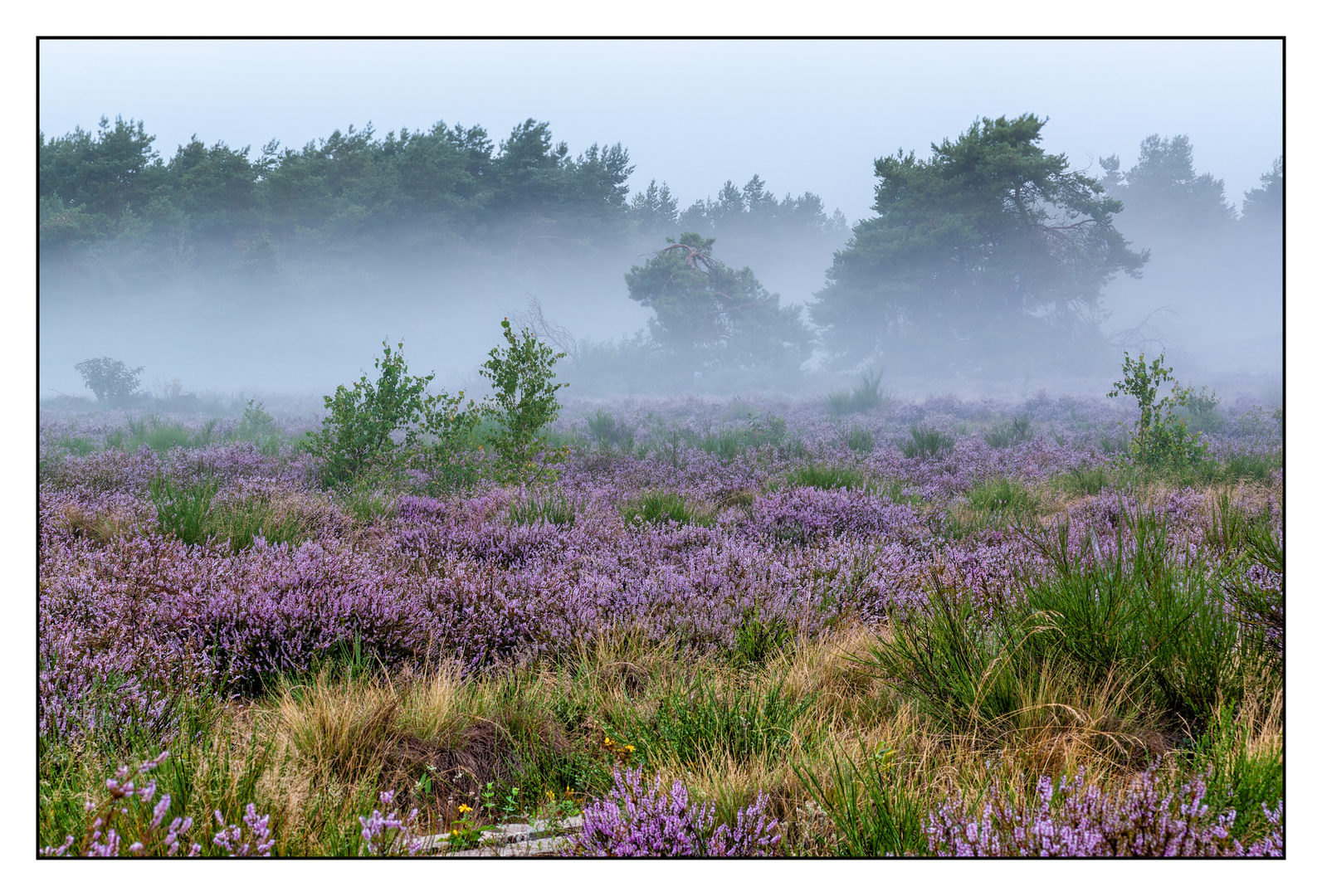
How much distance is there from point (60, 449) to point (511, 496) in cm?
776

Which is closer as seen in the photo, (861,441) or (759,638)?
(759,638)

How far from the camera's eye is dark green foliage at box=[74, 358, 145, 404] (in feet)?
74.4

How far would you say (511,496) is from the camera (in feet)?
22.4

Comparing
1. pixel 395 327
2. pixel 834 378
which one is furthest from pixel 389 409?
pixel 395 327

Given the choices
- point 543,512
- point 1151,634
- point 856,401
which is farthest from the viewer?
point 856,401

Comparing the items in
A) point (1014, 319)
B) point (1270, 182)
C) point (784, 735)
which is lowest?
point (784, 735)

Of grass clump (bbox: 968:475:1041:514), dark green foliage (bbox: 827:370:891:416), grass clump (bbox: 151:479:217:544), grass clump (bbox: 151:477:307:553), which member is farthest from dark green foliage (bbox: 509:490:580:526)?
dark green foliage (bbox: 827:370:891:416)

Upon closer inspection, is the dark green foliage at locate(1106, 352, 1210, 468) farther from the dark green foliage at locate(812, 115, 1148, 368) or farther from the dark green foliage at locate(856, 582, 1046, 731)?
the dark green foliage at locate(812, 115, 1148, 368)

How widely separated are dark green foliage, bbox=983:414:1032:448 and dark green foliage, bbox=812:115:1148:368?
17.6 meters

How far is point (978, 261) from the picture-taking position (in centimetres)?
3362

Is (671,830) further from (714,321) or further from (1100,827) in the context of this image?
(714,321)

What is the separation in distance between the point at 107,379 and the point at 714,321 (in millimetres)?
25944

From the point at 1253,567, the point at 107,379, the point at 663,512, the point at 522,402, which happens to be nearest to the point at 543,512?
the point at 663,512
